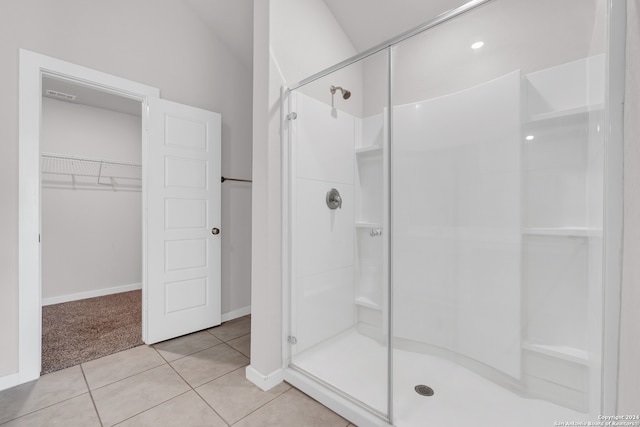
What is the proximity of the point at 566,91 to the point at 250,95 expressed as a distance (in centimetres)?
277

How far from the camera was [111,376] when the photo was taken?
192 centimetres

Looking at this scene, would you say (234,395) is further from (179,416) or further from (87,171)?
(87,171)

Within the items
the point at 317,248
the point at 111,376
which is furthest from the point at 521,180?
the point at 111,376

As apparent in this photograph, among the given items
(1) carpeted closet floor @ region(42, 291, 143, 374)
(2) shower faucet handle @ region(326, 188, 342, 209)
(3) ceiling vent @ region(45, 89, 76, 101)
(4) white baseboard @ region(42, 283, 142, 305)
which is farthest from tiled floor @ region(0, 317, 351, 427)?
(3) ceiling vent @ region(45, 89, 76, 101)

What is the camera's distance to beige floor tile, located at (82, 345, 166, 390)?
1.89 metres

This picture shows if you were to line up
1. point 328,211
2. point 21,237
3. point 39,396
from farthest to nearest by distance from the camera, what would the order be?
point 328,211
point 21,237
point 39,396

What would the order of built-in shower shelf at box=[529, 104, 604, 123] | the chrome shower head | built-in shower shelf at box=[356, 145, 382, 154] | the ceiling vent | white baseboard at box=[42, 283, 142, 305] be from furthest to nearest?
white baseboard at box=[42, 283, 142, 305]
the ceiling vent
the chrome shower head
built-in shower shelf at box=[356, 145, 382, 154]
built-in shower shelf at box=[529, 104, 604, 123]

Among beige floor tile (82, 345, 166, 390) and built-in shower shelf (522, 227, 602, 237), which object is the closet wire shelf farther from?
built-in shower shelf (522, 227, 602, 237)

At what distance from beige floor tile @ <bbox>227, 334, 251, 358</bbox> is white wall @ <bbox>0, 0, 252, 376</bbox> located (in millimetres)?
539

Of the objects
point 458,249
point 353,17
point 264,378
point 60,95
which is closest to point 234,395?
point 264,378

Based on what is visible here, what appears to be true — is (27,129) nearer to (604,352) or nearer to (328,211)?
(328,211)

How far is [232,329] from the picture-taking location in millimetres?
2752

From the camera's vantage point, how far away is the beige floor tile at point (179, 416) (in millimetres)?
1485

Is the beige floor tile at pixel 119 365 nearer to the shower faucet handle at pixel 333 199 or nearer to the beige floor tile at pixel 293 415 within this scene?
the beige floor tile at pixel 293 415
